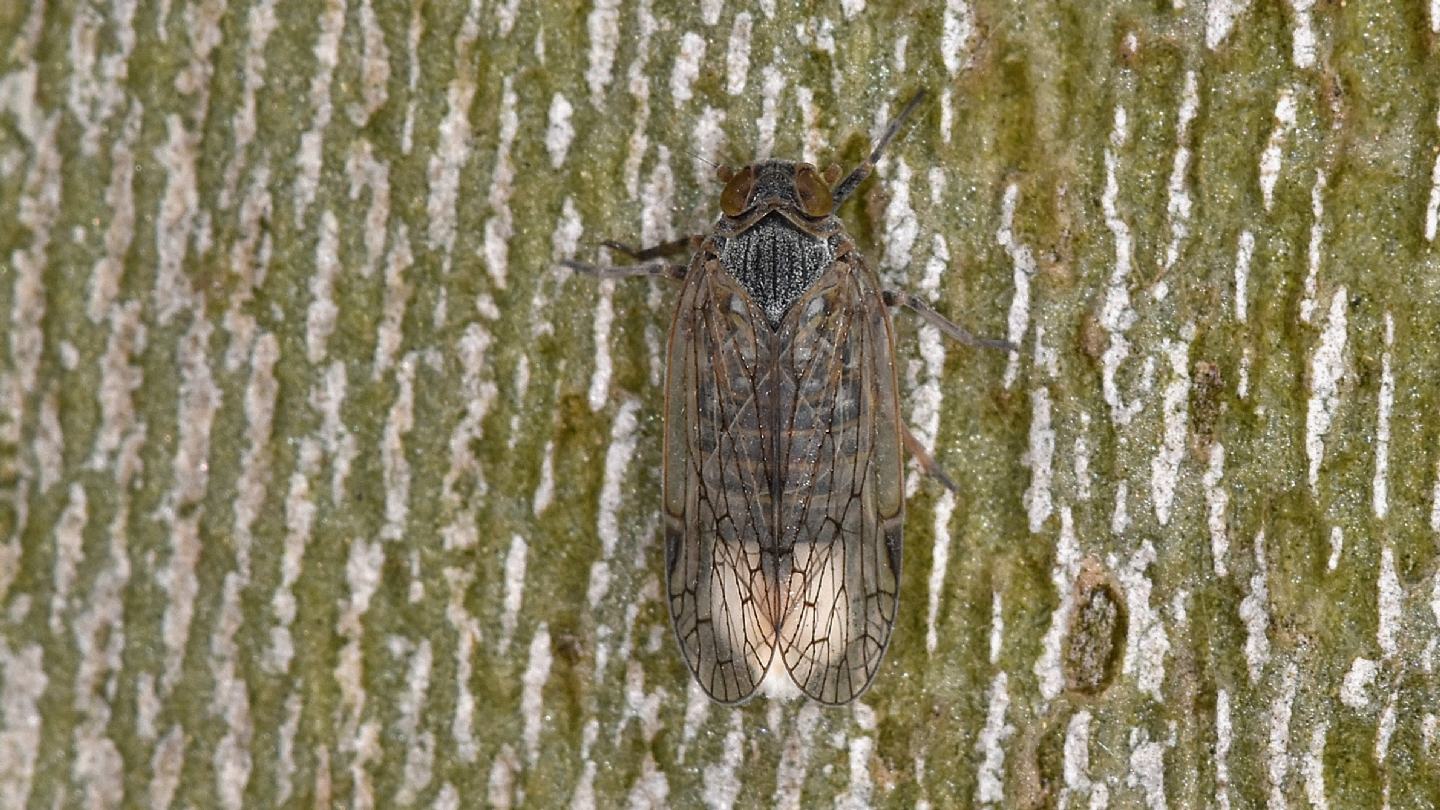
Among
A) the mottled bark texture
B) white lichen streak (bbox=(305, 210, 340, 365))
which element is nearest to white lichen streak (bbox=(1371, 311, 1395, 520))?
the mottled bark texture

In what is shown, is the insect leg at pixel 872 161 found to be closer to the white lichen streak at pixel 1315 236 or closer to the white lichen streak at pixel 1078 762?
the white lichen streak at pixel 1315 236

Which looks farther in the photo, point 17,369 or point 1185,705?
point 17,369

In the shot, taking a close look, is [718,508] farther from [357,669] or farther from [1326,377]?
[1326,377]

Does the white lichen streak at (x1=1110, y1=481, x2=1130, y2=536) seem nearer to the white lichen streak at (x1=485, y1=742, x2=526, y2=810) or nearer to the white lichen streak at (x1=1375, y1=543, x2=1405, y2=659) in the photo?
the white lichen streak at (x1=1375, y1=543, x2=1405, y2=659)

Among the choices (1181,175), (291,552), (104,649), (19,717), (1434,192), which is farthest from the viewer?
(19,717)

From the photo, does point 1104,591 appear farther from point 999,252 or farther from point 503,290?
point 503,290

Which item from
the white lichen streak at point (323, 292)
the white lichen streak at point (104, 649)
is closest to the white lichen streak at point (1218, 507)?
the white lichen streak at point (323, 292)

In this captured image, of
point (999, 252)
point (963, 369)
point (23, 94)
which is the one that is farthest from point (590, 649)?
point (23, 94)

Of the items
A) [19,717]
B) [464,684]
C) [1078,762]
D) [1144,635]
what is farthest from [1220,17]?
[19,717]
